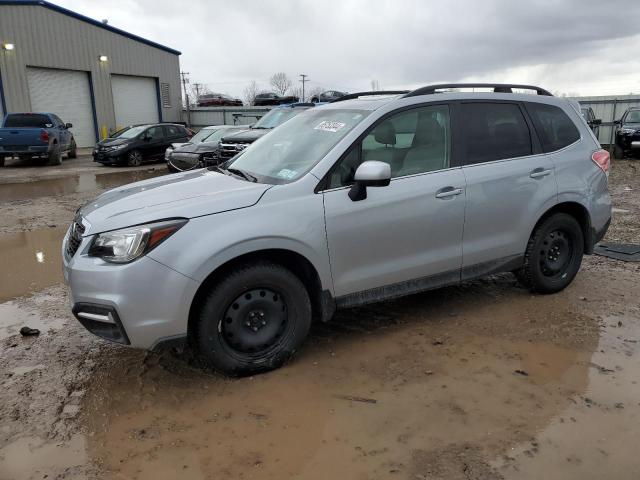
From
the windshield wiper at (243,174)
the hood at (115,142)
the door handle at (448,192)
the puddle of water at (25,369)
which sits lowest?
the puddle of water at (25,369)

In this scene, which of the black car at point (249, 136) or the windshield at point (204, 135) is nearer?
the black car at point (249, 136)

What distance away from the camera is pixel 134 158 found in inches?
741

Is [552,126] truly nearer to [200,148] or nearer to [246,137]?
[246,137]

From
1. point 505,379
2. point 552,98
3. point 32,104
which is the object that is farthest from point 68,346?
point 32,104

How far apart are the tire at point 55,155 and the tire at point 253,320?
18.0m

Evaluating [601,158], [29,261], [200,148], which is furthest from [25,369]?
[200,148]

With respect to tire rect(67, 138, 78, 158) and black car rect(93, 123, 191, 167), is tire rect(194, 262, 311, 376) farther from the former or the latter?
tire rect(67, 138, 78, 158)

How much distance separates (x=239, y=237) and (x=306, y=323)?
2.67 feet

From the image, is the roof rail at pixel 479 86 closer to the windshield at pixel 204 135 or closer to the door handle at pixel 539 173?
the door handle at pixel 539 173

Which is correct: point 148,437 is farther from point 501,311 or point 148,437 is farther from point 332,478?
point 501,311

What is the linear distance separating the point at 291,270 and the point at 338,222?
1.54 feet

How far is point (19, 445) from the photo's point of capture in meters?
2.93

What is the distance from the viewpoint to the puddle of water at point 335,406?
9.11 feet

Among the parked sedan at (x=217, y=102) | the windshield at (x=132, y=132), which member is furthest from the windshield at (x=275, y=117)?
the parked sedan at (x=217, y=102)
